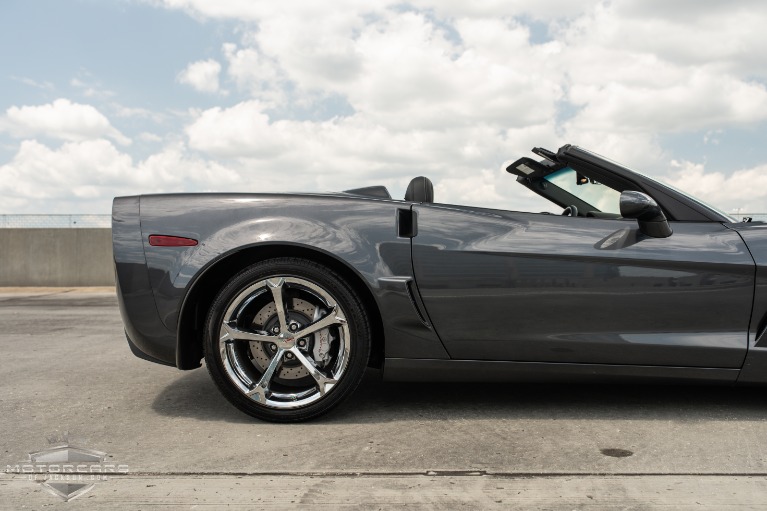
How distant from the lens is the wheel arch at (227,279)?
314 centimetres

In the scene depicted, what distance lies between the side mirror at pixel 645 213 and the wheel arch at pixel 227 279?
1166 millimetres

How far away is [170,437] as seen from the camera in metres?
2.92

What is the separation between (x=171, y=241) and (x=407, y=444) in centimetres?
136

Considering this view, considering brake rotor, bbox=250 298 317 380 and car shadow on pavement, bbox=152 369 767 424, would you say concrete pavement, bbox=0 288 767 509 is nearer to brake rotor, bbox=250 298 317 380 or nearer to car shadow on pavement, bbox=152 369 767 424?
car shadow on pavement, bbox=152 369 767 424

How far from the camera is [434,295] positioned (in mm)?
3090

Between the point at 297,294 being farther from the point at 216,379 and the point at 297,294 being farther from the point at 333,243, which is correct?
the point at 216,379

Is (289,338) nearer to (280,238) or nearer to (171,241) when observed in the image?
(280,238)

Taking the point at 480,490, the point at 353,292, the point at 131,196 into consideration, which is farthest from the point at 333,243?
the point at 480,490

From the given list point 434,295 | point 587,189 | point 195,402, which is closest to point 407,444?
point 434,295

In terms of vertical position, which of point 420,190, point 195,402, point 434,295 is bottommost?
point 195,402

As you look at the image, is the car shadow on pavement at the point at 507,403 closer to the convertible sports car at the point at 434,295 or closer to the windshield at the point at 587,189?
the convertible sports car at the point at 434,295

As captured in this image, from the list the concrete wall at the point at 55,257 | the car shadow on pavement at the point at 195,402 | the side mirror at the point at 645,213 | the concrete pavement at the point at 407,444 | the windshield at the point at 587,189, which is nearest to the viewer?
the concrete pavement at the point at 407,444

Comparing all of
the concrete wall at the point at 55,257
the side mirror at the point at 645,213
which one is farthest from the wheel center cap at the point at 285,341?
the concrete wall at the point at 55,257

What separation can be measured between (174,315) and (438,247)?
1.21m
